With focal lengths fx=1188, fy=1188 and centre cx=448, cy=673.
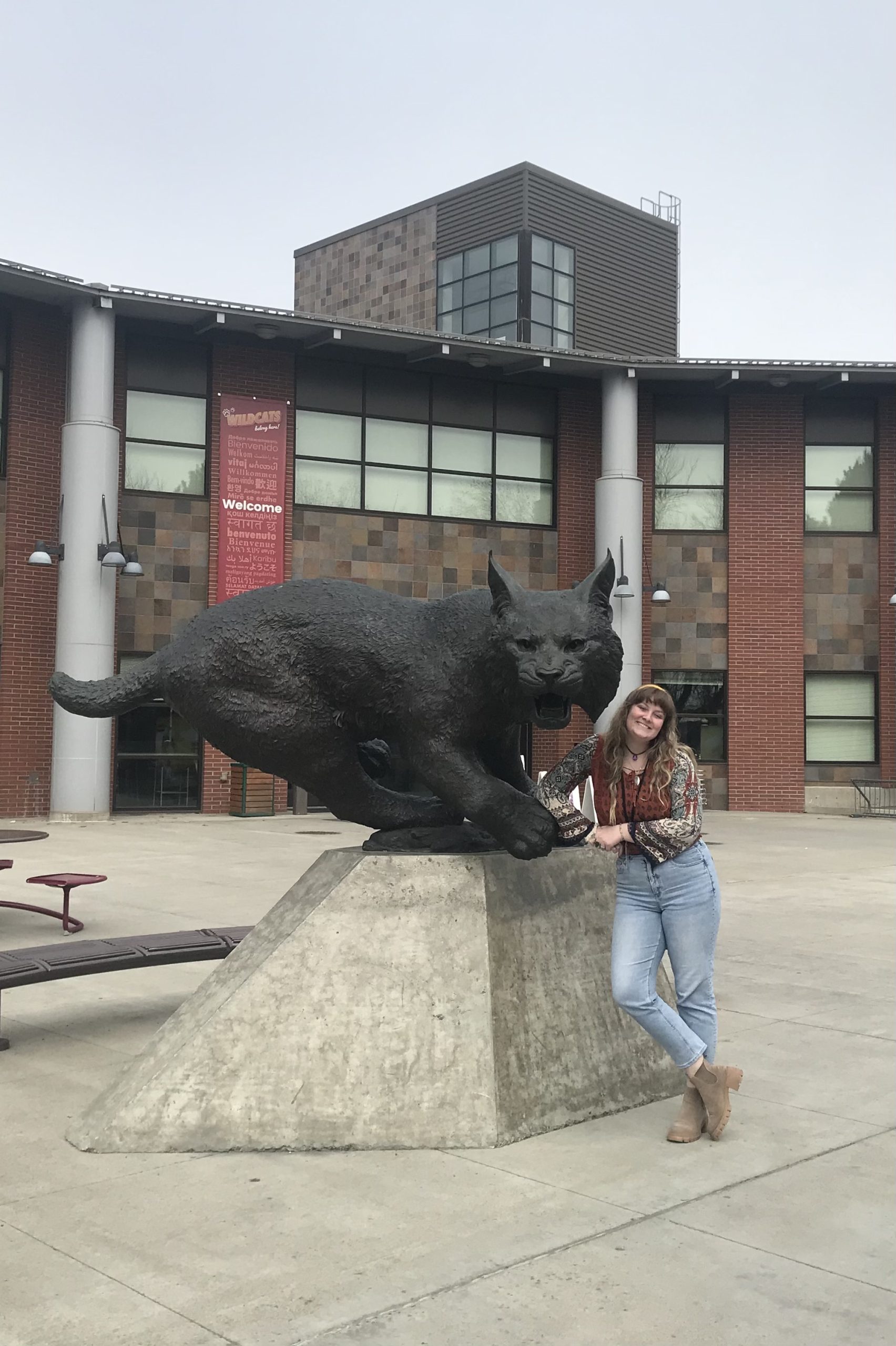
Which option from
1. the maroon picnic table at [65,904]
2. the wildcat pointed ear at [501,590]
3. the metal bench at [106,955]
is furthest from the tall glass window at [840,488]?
the wildcat pointed ear at [501,590]

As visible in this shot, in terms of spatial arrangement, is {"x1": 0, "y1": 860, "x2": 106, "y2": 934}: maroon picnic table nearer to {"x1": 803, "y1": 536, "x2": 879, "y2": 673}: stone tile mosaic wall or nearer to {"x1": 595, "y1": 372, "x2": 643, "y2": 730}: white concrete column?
{"x1": 595, "y1": 372, "x2": 643, "y2": 730}: white concrete column

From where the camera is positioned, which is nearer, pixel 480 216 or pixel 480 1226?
pixel 480 1226

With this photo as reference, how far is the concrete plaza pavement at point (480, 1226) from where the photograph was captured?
288cm

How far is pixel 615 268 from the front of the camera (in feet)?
119

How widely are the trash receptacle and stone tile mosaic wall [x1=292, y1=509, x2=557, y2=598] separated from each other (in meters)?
3.22

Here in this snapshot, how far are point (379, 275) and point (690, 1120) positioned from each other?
36693 mm

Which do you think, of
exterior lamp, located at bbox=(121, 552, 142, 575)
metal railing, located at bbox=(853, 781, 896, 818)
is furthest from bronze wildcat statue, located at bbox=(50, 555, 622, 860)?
metal railing, located at bbox=(853, 781, 896, 818)

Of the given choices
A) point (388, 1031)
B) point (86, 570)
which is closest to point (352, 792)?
point (388, 1031)

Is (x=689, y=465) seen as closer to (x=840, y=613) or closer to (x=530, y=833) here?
(x=840, y=613)

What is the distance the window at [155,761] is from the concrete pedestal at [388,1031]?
545 inches

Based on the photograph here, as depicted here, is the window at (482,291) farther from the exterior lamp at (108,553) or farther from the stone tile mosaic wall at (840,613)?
the exterior lamp at (108,553)

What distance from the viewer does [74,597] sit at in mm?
16875

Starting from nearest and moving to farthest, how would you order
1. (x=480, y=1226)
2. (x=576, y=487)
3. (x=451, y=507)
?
(x=480, y=1226) < (x=451, y=507) < (x=576, y=487)

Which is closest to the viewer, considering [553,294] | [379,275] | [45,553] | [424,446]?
[45,553]
